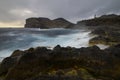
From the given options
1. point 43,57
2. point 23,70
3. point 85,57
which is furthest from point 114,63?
point 23,70

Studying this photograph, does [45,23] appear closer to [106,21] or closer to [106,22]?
[106,21]

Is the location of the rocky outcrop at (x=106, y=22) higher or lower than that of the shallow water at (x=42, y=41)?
higher

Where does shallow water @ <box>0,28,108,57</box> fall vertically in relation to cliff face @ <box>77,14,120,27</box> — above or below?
below

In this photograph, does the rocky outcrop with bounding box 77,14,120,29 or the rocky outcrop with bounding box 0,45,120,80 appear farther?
the rocky outcrop with bounding box 77,14,120,29

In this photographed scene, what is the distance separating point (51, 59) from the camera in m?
11.3

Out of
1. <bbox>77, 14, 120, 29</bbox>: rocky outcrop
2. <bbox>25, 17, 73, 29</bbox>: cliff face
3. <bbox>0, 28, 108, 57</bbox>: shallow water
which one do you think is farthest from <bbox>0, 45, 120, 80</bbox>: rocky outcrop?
<bbox>25, 17, 73, 29</bbox>: cliff face

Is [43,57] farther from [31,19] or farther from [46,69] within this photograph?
[31,19]

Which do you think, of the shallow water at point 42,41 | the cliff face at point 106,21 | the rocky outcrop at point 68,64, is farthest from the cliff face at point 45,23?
the rocky outcrop at point 68,64

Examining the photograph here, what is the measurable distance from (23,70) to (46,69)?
0.94 meters

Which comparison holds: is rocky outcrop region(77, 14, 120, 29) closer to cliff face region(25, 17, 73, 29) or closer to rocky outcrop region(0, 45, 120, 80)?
cliff face region(25, 17, 73, 29)

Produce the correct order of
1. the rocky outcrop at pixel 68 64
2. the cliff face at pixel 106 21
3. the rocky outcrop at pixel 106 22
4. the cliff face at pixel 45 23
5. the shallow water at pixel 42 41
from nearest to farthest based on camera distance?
the rocky outcrop at pixel 68 64 → the shallow water at pixel 42 41 → the rocky outcrop at pixel 106 22 → the cliff face at pixel 106 21 → the cliff face at pixel 45 23

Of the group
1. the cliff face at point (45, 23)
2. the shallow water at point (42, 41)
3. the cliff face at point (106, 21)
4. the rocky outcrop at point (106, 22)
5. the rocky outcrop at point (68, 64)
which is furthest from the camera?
the cliff face at point (45, 23)

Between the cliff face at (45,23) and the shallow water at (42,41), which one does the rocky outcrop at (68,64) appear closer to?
the shallow water at (42,41)

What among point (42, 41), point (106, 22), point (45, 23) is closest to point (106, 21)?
point (106, 22)
